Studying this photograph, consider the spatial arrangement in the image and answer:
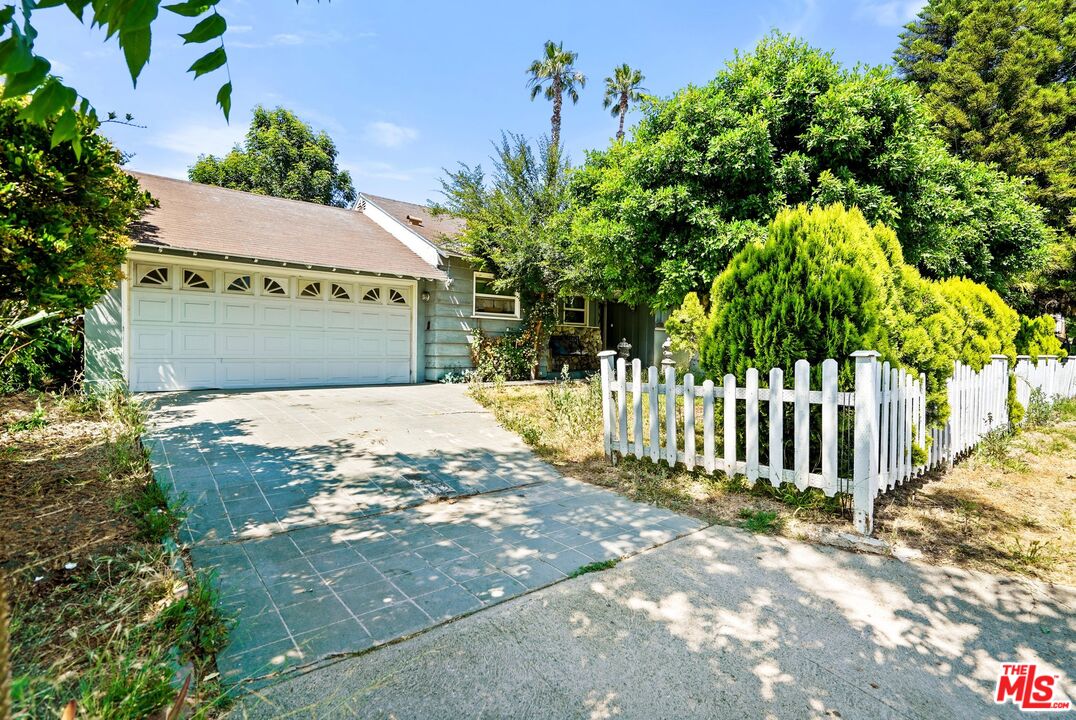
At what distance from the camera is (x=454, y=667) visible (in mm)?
2219

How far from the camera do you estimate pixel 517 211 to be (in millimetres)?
11711

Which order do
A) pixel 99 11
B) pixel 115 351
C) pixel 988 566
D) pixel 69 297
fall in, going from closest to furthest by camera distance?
pixel 99 11
pixel 988 566
pixel 69 297
pixel 115 351

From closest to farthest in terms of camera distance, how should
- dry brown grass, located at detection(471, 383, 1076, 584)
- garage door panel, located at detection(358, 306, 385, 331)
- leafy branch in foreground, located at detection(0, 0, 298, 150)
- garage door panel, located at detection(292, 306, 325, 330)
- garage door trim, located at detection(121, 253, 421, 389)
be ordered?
leafy branch in foreground, located at detection(0, 0, 298, 150) < dry brown grass, located at detection(471, 383, 1076, 584) < garage door trim, located at detection(121, 253, 421, 389) < garage door panel, located at detection(292, 306, 325, 330) < garage door panel, located at detection(358, 306, 385, 331)

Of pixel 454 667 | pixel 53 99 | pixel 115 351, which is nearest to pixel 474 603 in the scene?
pixel 454 667

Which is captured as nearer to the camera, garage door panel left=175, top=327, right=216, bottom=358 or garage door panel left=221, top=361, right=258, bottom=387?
Answer: garage door panel left=175, top=327, right=216, bottom=358

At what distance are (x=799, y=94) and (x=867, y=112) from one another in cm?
97

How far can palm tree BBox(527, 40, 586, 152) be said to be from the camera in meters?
22.4

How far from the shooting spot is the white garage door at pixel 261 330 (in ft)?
29.5

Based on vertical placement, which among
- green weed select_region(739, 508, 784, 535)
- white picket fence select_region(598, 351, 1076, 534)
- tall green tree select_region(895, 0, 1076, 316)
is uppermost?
tall green tree select_region(895, 0, 1076, 316)

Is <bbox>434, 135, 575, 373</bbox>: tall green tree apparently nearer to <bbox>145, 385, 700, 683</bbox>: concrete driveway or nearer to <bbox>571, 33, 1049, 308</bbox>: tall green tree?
<bbox>571, 33, 1049, 308</bbox>: tall green tree

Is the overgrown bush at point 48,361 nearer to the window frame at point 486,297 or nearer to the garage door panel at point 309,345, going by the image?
the garage door panel at point 309,345

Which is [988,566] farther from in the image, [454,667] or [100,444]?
[100,444]

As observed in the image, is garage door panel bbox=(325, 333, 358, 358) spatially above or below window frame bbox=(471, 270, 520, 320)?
below

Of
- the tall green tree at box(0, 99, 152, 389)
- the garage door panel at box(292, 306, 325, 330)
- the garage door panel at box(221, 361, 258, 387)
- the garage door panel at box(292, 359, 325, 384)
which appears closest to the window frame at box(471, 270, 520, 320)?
the garage door panel at box(292, 306, 325, 330)
